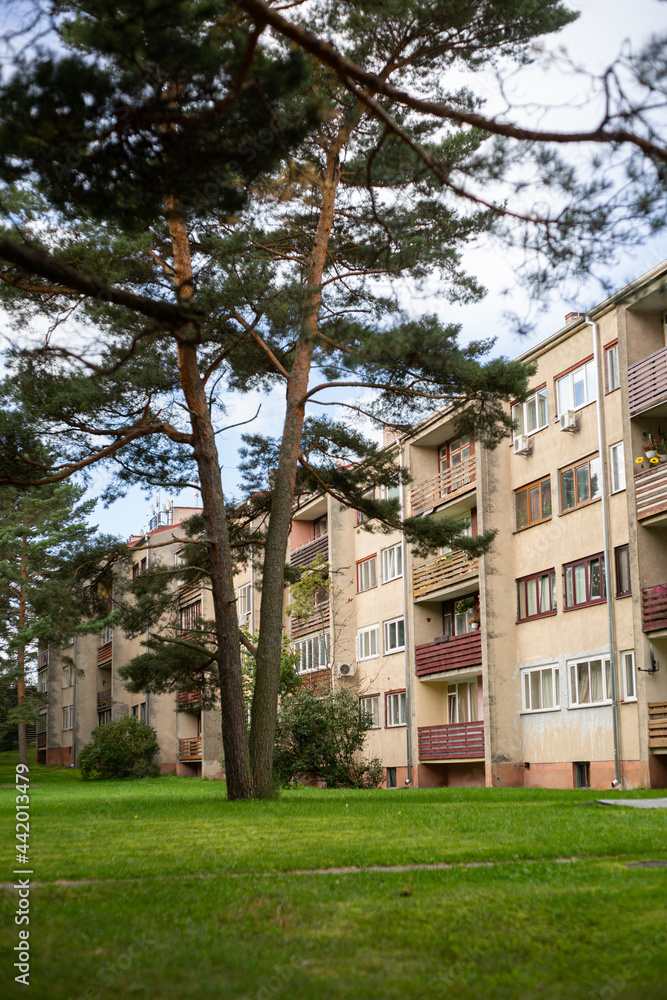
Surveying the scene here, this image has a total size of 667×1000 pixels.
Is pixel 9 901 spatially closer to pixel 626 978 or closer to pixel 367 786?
pixel 626 978

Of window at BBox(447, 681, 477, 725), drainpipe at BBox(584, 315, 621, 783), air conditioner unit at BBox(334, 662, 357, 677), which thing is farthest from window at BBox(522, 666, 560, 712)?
air conditioner unit at BBox(334, 662, 357, 677)

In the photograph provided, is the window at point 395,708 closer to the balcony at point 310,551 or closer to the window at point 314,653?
the window at point 314,653

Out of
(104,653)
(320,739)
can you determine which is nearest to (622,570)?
(320,739)

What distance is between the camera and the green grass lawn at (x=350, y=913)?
4.74 m

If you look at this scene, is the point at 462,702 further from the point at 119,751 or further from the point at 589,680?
the point at 119,751

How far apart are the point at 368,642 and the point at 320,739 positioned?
15.7 metres

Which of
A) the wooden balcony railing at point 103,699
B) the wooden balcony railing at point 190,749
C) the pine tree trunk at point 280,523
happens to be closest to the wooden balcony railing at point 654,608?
the pine tree trunk at point 280,523

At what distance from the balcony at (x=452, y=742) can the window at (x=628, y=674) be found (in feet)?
23.5

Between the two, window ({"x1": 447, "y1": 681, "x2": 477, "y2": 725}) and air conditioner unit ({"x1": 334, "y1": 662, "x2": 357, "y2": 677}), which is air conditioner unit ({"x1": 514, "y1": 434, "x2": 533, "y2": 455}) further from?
air conditioner unit ({"x1": 334, "y1": 662, "x2": 357, "y2": 677})

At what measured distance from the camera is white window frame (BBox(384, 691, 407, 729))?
120 feet

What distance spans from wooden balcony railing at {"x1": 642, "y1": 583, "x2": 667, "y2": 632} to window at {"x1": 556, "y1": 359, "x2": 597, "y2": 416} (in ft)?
18.3

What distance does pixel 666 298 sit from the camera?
887cm

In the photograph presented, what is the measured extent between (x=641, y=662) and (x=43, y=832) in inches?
592

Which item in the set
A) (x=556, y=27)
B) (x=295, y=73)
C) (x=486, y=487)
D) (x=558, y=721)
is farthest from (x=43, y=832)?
(x=486, y=487)
